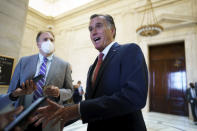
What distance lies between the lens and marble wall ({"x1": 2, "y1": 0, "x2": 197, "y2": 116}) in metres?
7.24

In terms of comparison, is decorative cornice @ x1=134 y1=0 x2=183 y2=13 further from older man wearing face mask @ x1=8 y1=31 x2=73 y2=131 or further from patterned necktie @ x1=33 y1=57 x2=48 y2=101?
patterned necktie @ x1=33 y1=57 x2=48 y2=101

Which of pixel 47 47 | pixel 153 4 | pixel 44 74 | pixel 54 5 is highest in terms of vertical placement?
pixel 54 5

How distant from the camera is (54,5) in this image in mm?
13883

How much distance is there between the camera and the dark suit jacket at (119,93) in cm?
84

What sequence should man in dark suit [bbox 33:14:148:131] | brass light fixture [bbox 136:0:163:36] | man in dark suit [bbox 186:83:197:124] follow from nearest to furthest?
man in dark suit [bbox 33:14:148:131], man in dark suit [bbox 186:83:197:124], brass light fixture [bbox 136:0:163:36]

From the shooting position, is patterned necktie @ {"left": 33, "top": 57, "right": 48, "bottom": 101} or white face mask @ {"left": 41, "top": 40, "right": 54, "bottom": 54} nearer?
patterned necktie @ {"left": 33, "top": 57, "right": 48, "bottom": 101}

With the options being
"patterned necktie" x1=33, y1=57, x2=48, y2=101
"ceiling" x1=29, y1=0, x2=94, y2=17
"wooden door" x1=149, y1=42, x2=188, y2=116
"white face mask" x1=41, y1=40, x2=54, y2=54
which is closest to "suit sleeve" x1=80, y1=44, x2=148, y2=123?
"patterned necktie" x1=33, y1=57, x2=48, y2=101

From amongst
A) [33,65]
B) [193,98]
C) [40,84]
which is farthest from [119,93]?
[193,98]

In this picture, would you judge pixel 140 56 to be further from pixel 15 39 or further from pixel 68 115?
pixel 15 39

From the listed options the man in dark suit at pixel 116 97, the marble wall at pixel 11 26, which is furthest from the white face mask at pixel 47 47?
the marble wall at pixel 11 26

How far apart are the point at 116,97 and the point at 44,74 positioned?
125 cm

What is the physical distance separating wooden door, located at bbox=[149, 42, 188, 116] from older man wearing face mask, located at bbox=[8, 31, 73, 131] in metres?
7.58

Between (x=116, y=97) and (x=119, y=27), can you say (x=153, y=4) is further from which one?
(x=116, y=97)

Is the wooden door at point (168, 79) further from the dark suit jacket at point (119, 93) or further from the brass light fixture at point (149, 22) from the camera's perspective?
the dark suit jacket at point (119, 93)
